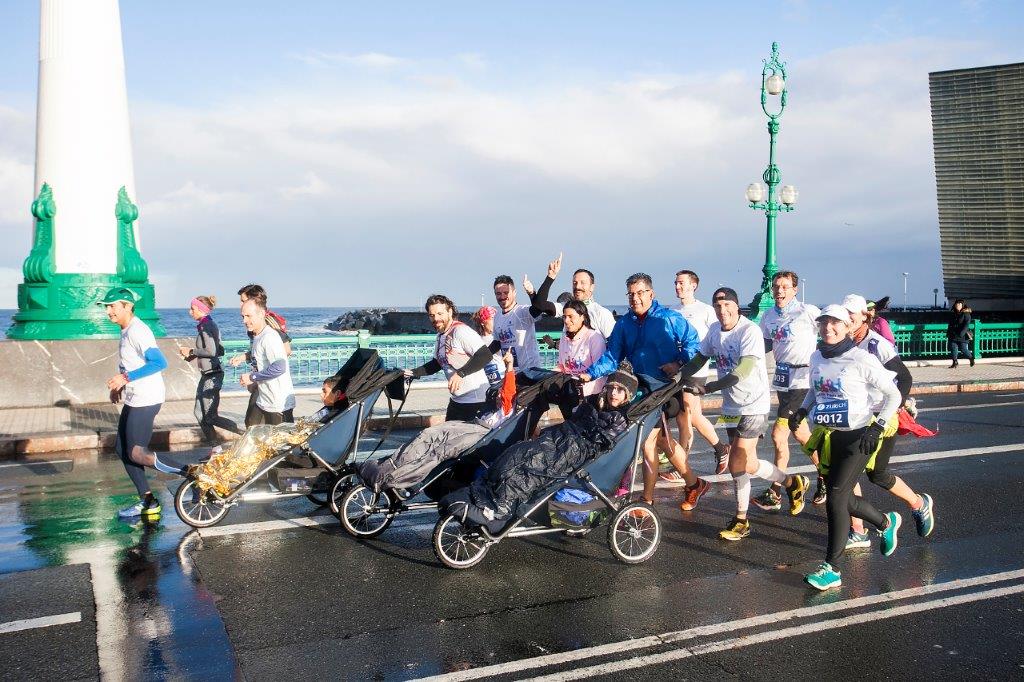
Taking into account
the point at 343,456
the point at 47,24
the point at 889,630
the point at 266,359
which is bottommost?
the point at 889,630

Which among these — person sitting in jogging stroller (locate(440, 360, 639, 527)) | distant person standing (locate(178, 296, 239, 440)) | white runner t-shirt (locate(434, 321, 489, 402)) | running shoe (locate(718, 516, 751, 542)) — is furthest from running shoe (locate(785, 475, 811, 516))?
distant person standing (locate(178, 296, 239, 440))

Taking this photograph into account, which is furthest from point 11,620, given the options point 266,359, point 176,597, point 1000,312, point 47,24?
point 1000,312

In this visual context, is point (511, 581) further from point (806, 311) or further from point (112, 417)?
point (112, 417)

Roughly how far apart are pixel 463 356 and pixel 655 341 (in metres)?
1.59

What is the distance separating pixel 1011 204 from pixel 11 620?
43.1m

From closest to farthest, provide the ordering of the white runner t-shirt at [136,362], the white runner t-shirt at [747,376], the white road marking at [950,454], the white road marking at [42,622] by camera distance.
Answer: the white road marking at [42,622] < the white runner t-shirt at [747,376] < the white runner t-shirt at [136,362] < the white road marking at [950,454]

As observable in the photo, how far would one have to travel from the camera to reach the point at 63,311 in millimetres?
14766

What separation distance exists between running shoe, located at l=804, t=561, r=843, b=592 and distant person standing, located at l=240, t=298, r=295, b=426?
4418mm

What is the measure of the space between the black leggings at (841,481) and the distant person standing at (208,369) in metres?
7.48

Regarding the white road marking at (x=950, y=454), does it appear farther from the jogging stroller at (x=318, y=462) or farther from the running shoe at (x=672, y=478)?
the jogging stroller at (x=318, y=462)

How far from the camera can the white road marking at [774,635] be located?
175 inches

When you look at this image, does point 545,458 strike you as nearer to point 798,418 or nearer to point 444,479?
point 444,479

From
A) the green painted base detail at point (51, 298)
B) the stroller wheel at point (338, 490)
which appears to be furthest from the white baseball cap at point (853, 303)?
the green painted base detail at point (51, 298)

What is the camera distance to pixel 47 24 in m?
14.9
